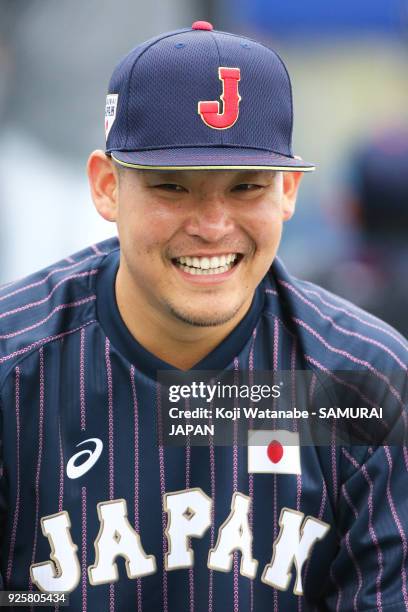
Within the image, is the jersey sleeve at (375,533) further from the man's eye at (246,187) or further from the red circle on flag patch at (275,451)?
the man's eye at (246,187)

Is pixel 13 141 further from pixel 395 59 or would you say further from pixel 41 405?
pixel 41 405

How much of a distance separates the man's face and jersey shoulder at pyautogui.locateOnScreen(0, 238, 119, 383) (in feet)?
0.78

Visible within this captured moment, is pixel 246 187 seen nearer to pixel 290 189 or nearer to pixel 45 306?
pixel 290 189

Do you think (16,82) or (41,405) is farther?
(16,82)

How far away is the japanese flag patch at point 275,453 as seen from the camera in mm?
2678

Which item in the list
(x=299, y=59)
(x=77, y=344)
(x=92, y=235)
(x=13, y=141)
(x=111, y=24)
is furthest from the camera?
(x=299, y=59)

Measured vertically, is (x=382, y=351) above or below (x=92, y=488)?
above

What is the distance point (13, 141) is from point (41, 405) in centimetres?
501

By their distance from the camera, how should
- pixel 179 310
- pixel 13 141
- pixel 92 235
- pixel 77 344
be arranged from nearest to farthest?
pixel 179 310 < pixel 77 344 < pixel 92 235 < pixel 13 141

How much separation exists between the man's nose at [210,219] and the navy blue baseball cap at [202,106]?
0.10 meters

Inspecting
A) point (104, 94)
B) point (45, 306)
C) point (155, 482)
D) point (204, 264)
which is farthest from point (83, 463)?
point (104, 94)

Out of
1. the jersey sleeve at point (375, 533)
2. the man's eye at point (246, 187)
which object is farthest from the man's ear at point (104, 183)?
the jersey sleeve at point (375, 533)

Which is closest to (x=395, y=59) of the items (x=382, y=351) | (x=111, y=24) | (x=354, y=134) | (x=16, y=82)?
(x=354, y=134)

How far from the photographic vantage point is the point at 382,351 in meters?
2.71
